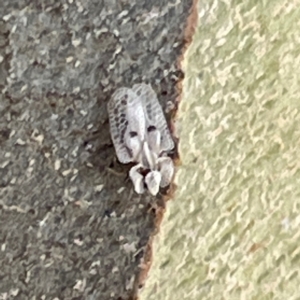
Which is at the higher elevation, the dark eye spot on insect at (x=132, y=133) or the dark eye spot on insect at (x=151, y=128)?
the dark eye spot on insect at (x=151, y=128)

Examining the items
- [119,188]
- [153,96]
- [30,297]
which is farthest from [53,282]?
[153,96]

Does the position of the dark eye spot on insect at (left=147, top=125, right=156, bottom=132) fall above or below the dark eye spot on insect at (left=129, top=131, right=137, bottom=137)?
above

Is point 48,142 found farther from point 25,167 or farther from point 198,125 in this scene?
point 198,125

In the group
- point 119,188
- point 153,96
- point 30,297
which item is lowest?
point 30,297

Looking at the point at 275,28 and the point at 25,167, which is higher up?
the point at 275,28
